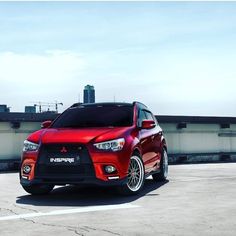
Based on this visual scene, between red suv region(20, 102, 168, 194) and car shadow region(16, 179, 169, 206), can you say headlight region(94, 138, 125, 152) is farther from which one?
car shadow region(16, 179, 169, 206)

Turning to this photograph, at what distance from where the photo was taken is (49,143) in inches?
291

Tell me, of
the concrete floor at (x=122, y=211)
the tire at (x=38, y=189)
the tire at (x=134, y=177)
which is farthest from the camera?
the tire at (x=38, y=189)

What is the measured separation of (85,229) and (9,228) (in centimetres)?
88

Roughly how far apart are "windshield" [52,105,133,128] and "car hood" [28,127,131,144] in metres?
0.44

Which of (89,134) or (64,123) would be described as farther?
(64,123)

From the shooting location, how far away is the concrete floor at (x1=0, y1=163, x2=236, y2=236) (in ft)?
16.9

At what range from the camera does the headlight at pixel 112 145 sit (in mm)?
7312

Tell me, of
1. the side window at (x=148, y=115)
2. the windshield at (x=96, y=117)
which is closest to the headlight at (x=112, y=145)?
the windshield at (x=96, y=117)

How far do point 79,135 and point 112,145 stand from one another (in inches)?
22.0

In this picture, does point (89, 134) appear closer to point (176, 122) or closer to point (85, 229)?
point (85, 229)

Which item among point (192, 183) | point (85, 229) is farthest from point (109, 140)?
point (192, 183)

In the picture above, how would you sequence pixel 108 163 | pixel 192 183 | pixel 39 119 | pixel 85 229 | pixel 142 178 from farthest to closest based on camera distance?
pixel 39 119
pixel 192 183
pixel 142 178
pixel 108 163
pixel 85 229

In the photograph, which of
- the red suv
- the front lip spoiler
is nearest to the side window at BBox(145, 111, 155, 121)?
the red suv

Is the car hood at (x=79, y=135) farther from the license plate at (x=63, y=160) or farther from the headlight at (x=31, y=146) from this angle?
the license plate at (x=63, y=160)
